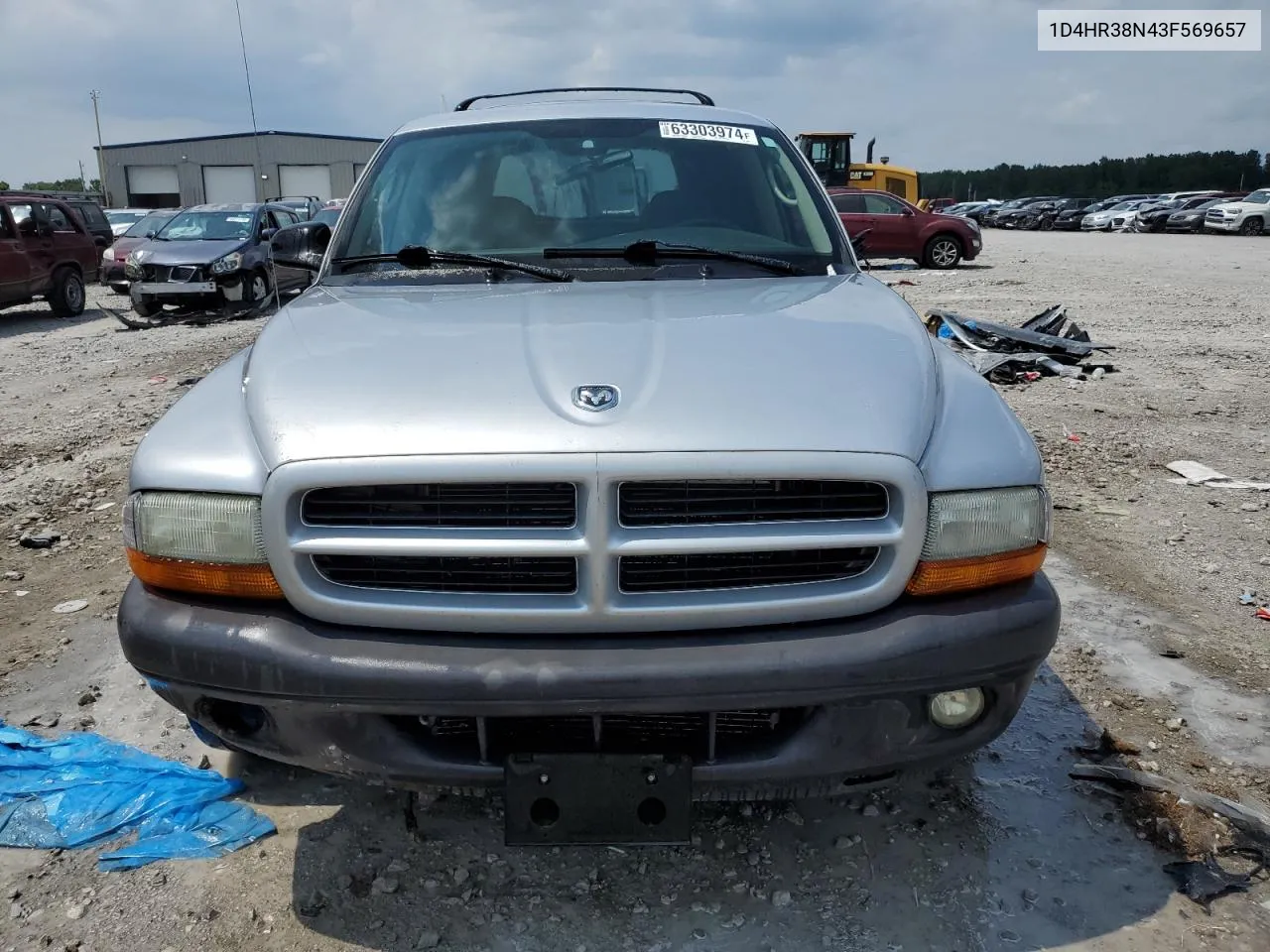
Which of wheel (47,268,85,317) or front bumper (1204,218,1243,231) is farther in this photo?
front bumper (1204,218,1243,231)

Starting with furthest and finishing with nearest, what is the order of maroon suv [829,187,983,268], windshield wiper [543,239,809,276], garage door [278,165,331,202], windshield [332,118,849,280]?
garage door [278,165,331,202]
maroon suv [829,187,983,268]
windshield [332,118,849,280]
windshield wiper [543,239,809,276]

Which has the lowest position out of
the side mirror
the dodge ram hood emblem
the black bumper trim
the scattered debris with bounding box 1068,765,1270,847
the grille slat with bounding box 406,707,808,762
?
the scattered debris with bounding box 1068,765,1270,847

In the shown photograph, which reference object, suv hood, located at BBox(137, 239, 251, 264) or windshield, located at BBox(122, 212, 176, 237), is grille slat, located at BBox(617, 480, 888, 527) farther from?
windshield, located at BBox(122, 212, 176, 237)

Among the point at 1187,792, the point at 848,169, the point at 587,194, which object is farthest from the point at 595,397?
the point at 848,169

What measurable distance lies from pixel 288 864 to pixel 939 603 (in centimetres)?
166

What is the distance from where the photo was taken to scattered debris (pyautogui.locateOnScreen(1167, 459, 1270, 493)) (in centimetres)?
539

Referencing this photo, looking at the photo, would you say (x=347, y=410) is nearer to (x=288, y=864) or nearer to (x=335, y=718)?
(x=335, y=718)

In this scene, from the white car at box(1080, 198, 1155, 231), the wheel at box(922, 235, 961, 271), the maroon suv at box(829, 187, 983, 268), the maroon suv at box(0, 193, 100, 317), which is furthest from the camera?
the white car at box(1080, 198, 1155, 231)

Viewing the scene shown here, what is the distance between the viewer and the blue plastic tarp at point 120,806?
2.49 metres

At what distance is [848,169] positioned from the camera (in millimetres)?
24266

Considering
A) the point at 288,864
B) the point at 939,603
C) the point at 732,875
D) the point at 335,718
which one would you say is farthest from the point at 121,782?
the point at 939,603

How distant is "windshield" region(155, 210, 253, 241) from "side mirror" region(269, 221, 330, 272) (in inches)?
444

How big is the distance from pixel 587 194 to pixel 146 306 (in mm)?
12054

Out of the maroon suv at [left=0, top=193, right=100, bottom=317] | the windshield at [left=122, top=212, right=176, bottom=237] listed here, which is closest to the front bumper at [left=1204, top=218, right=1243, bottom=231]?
the windshield at [left=122, top=212, right=176, bottom=237]
